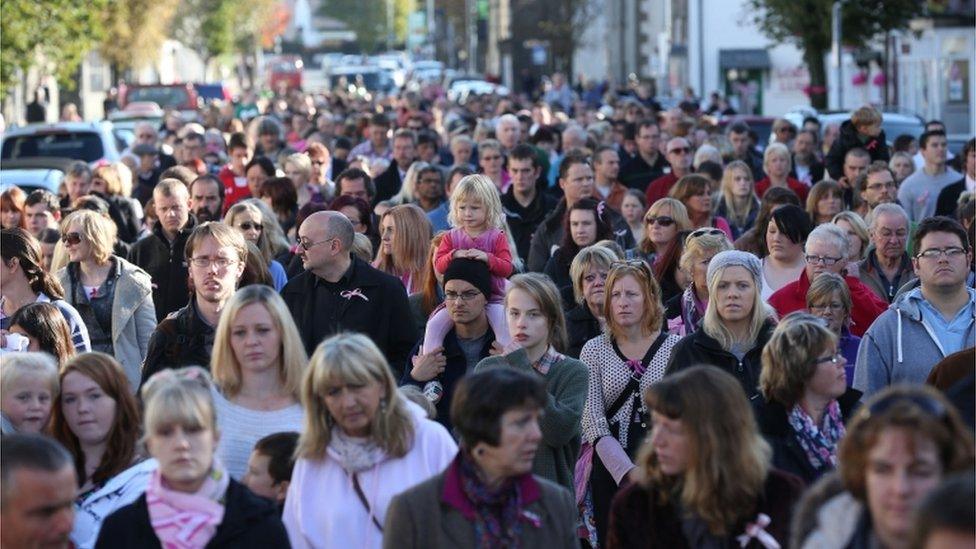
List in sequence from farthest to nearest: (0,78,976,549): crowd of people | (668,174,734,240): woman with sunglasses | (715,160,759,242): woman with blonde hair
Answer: (715,160,759,242): woman with blonde hair, (668,174,734,240): woman with sunglasses, (0,78,976,549): crowd of people

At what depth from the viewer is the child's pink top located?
10.4 meters

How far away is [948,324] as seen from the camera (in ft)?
30.2

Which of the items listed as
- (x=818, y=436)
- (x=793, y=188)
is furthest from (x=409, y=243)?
(x=793, y=188)

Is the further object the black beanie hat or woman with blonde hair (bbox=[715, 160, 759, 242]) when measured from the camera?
woman with blonde hair (bbox=[715, 160, 759, 242])

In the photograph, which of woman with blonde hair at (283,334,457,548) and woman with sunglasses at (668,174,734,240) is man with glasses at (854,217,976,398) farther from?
woman with sunglasses at (668,174,734,240)

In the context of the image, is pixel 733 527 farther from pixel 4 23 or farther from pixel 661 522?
pixel 4 23

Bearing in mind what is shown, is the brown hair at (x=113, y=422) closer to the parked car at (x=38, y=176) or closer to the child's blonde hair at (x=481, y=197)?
the child's blonde hair at (x=481, y=197)

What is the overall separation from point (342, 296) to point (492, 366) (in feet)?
10.8

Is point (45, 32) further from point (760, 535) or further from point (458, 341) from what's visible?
point (760, 535)

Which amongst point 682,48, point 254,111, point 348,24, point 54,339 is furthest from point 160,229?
point 348,24

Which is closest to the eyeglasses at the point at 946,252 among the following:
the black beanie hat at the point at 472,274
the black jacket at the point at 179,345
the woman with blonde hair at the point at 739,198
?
the black beanie hat at the point at 472,274


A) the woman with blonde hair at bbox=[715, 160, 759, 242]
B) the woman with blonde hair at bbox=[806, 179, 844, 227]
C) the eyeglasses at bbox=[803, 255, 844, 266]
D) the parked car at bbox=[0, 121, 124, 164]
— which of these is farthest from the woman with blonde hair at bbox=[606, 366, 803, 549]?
the parked car at bbox=[0, 121, 124, 164]

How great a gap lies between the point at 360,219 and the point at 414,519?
7.74 metres

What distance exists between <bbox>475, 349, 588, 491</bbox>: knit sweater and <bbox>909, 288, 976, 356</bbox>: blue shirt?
1673mm
